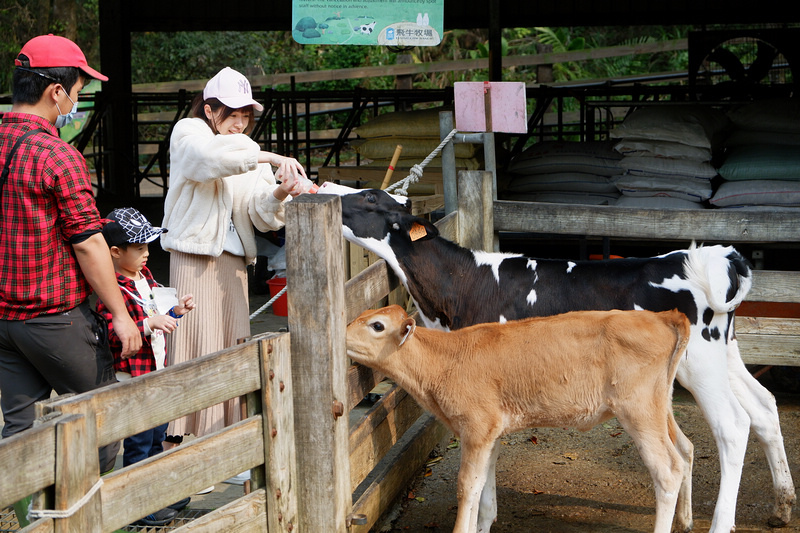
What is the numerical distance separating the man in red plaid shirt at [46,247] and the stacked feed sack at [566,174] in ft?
17.8

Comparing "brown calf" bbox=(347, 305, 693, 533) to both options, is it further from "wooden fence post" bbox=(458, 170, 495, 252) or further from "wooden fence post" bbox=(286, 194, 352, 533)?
"wooden fence post" bbox=(458, 170, 495, 252)

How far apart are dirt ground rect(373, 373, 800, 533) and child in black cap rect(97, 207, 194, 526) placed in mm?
1192

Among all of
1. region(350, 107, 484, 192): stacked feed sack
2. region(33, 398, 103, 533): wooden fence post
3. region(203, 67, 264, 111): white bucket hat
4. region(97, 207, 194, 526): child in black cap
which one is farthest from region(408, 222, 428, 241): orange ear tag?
region(350, 107, 484, 192): stacked feed sack

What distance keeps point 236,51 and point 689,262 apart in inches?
722

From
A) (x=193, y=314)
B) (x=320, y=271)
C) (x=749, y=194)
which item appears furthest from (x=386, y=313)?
(x=749, y=194)

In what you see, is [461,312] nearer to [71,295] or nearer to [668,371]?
[668,371]

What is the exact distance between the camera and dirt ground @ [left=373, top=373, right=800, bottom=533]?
4.09m

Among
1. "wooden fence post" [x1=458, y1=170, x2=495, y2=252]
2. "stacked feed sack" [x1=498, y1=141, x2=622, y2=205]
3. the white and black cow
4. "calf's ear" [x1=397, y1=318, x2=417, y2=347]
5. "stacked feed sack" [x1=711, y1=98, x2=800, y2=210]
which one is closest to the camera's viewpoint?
"calf's ear" [x1=397, y1=318, x2=417, y2=347]

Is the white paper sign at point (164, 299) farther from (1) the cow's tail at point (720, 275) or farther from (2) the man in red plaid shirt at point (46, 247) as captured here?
(1) the cow's tail at point (720, 275)

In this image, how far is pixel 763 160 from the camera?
704 centimetres

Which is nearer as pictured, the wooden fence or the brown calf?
the wooden fence

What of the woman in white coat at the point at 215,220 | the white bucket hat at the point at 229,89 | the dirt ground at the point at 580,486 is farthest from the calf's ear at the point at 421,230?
the dirt ground at the point at 580,486

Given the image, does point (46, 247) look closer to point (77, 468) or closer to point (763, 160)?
point (77, 468)

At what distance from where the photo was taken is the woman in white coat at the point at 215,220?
364cm
